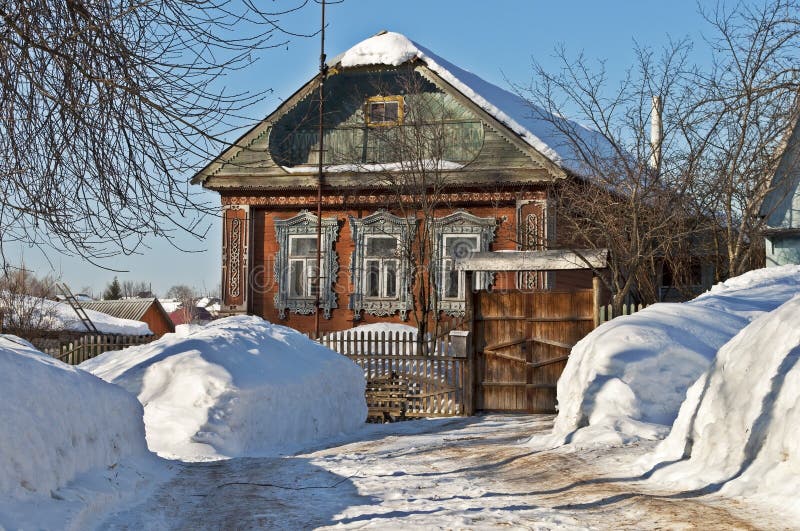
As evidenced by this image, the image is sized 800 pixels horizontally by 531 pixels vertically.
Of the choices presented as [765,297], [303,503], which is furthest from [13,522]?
[765,297]

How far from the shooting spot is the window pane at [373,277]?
2623 centimetres

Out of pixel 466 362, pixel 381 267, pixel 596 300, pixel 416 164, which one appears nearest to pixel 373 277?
pixel 381 267

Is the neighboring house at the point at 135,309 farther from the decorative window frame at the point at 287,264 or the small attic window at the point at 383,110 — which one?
the small attic window at the point at 383,110

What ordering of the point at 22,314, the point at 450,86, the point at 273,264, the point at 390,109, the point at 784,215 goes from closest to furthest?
the point at 784,215 < the point at 450,86 < the point at 390,109 < the point at 273,264 < the point at 22,314

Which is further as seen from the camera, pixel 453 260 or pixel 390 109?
pixel 390 109

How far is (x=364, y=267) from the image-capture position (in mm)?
26328

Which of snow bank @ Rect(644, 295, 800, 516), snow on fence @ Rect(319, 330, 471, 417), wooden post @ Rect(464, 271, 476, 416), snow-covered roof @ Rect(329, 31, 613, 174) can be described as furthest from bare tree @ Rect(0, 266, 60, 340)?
snow bank @ Rect(644, 295, 800, 516)

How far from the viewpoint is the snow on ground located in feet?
20.9

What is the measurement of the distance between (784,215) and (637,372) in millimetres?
11159

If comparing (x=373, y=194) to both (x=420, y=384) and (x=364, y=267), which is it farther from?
(x=420, y=384)

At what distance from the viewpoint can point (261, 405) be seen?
489 inches

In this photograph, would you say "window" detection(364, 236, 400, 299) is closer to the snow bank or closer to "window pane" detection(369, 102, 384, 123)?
"window pane" detection(369, 102, 384, 123)

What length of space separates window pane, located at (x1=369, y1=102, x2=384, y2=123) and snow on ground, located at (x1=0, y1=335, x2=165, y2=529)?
18444mm

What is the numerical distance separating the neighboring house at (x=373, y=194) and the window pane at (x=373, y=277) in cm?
4
